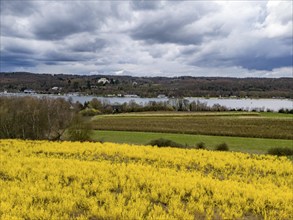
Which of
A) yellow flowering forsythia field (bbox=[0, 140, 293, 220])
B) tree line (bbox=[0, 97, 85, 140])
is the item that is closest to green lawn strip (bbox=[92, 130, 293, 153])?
tree line (bbox=[0, 97, 85, 140])

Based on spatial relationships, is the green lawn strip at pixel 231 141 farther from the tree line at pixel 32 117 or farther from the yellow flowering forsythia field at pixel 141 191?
the yellow flowering forsythia field at pixel 141 191

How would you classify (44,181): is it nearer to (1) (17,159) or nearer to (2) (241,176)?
(1) (17,159)

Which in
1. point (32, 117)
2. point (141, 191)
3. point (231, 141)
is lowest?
point (231, 141)

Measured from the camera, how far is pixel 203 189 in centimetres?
1265

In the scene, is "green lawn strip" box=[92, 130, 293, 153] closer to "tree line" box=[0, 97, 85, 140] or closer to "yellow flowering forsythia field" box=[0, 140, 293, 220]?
"tree line" box=[0, 97, 85, 140]

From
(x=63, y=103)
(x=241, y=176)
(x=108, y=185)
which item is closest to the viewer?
(x=108, y=185)

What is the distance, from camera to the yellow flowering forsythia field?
31.8 ft

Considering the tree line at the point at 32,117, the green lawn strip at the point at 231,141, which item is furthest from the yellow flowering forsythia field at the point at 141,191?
the green lawn strip at the point at 231,141

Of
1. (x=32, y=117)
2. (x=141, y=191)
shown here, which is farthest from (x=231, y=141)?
(x=141, y=191)

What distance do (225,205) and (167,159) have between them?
29.2 ft

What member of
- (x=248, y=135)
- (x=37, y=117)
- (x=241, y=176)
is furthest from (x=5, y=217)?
(x=248, y=135)

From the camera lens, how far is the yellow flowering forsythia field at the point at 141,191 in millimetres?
9703

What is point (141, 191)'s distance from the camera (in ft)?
40.0

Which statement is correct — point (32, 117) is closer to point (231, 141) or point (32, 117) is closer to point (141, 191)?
point (231, 141)
